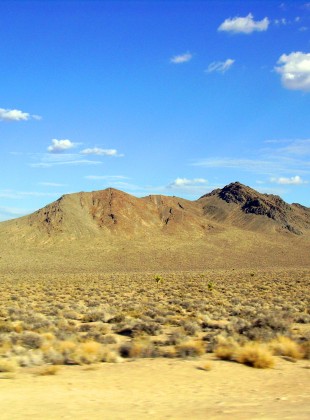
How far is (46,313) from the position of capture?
844 inches

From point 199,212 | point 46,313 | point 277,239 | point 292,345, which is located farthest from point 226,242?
point 292,345

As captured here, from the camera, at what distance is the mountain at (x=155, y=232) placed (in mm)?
94750

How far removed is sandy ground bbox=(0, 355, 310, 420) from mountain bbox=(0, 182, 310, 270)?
72.5 meters

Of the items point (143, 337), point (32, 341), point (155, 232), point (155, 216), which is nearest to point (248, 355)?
point (143, 337)

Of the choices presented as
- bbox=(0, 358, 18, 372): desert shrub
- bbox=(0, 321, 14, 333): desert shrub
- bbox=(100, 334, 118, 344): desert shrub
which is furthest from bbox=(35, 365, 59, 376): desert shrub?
bbox=(0, 321, 14, 333): desert shrub

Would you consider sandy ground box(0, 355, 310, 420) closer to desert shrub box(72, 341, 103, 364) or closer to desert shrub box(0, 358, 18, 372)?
desert shrub box(0, 358, 18, 372)

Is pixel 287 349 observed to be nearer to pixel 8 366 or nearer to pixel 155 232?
pixel 8 366

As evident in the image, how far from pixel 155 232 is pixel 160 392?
350 feet

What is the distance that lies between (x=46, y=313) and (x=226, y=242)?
9201 centimetres

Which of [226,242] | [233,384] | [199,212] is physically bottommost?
[233,384]

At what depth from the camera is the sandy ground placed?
7.48 metres

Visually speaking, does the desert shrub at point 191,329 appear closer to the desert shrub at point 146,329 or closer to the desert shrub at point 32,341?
the desert shrub at point 146,329

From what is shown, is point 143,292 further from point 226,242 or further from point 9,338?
point 226,242

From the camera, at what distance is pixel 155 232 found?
115500 mm
